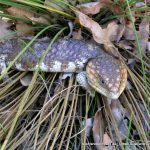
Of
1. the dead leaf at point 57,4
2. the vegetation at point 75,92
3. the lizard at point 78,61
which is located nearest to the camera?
the vegetation at point 75,92

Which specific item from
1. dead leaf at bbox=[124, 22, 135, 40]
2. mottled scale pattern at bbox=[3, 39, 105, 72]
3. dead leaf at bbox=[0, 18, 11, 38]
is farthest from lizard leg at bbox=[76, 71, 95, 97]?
dead leaf at bbox=[0, 18, 11, 38]

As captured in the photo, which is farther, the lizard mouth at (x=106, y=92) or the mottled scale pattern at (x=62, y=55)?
the mottled scale pattern at (x=62, y=55)

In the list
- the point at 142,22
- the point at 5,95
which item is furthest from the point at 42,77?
the point at 142,22

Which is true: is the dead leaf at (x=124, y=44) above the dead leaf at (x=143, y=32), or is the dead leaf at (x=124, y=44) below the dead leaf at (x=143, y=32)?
below

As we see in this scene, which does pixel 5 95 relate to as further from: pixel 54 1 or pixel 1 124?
pixel 54 1

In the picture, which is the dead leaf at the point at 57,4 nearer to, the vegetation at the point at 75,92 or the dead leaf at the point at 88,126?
the vegetation at the point at 75,92

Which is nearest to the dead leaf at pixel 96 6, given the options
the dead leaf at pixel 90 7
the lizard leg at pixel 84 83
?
the dead leaf at pixel 90 7

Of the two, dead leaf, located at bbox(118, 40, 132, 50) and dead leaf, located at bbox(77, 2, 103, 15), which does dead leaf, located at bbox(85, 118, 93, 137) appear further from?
dead leaf, located at bbox(77, 2, 103, 15)
